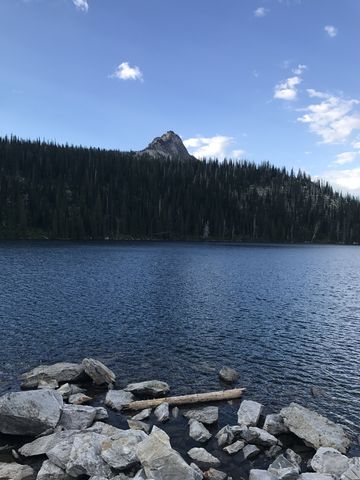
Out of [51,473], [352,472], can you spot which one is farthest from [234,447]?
[51,473]

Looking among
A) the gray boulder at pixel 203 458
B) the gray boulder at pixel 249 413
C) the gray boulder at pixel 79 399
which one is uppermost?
the gray boulder at pixel 249 413

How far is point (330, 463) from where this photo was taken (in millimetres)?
16797

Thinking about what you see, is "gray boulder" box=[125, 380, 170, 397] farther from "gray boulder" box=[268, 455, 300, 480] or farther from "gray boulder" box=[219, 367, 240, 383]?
"gray boulder" box=[268, 455, 300, 480]

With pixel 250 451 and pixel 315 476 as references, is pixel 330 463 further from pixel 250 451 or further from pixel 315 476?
pixel 250 451

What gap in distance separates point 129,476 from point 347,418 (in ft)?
45.5

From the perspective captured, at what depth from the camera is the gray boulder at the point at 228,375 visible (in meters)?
27.8

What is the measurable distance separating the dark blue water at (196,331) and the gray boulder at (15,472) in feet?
32.8

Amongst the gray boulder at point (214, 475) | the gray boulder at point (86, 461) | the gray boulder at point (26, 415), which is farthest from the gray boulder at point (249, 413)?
the gray boulder at point (26, 415)

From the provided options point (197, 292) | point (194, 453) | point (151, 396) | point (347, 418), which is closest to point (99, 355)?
point (151, 396)

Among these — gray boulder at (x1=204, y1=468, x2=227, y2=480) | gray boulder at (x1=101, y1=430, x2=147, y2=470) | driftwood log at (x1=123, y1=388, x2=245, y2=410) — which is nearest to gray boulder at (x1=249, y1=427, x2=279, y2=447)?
gray boulder at (x1=204, y1=468, x2=227, y2=480)

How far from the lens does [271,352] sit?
114 feet

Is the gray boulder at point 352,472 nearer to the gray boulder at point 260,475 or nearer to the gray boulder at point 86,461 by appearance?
the gray boulder at point 260,475

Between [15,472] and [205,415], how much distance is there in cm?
1023

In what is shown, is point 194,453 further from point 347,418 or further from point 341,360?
point 341,360
